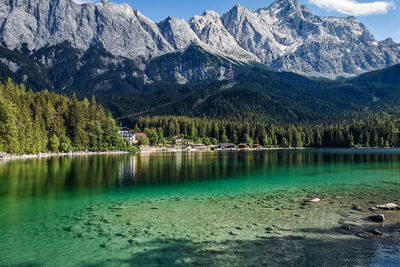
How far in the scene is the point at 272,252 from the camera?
19984 millimetres

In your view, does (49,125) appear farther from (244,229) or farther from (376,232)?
(376,232)

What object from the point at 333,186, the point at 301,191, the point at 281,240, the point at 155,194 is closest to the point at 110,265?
the point at 281,240

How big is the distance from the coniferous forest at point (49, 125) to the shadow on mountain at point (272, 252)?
84.5 m

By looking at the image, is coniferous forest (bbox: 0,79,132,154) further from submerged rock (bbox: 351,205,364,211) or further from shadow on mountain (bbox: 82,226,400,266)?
submerged rock (bbox: 351,205,364,211)

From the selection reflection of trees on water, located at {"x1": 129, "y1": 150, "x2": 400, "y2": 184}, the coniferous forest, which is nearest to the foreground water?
reflection of trees on water, located at {"x1": 129, "y1": 150, "x2": 400, "y2": 184}

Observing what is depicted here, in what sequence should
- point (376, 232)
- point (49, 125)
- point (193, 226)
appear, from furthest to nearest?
1. point (49, 125)
2. point (193, 226)
3. point (376, 232)

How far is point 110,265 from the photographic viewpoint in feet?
59.2

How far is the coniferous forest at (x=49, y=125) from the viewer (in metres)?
92.3

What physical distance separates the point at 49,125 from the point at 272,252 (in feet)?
382

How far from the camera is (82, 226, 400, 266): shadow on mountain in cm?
1847

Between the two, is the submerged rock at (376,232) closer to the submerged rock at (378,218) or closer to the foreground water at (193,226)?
the foreground water at (193,226)

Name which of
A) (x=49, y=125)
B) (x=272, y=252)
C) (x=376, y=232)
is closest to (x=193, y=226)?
(x=272, y=252)

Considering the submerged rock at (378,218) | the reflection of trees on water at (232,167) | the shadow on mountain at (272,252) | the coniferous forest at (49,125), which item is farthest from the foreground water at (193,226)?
the coniferous forest at (49,125)

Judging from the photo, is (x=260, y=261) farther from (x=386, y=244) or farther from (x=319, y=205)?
(x=319, y=205)
